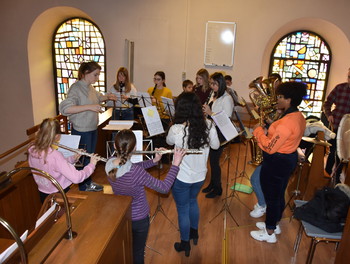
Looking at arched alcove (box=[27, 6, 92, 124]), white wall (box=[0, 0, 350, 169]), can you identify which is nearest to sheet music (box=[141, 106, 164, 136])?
white wall (box=[0, 0, 350, 169])

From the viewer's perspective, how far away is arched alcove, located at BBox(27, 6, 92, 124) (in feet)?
21.4

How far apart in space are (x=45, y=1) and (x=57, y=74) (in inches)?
68.2

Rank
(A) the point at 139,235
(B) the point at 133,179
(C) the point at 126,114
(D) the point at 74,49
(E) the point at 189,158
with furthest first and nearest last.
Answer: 1. (D) the point at 74,49
2. (C) the point at 126,114
3. (E) the point at 189,158
4. (A) the point at 139,235
5. (B) the point at 133,179

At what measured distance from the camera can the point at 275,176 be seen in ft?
8.41

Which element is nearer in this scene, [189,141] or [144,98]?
[189,141]

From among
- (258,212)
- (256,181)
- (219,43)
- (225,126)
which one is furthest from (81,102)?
(219,43)

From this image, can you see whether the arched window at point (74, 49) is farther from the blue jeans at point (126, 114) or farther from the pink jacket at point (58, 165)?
the pink jacket at point (58, 165)

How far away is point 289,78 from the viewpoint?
6426 mm

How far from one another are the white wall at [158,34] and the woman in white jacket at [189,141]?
3.99m

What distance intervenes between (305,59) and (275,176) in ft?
15.4

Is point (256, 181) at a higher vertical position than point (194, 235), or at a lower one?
higher

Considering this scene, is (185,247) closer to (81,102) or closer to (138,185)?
(138,185)

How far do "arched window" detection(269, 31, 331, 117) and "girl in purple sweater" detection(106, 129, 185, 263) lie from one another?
521cm

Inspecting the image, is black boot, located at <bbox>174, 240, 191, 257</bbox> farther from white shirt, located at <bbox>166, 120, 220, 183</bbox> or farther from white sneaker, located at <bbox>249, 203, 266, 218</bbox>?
white sneaker, located at <bbox>249, 203, 266, 218</bbox>
